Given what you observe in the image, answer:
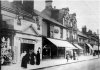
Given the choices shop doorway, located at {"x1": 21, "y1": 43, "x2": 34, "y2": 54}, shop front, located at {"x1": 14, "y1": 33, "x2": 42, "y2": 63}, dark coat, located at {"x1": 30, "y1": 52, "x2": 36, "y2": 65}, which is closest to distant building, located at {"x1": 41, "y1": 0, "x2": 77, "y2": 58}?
shop front, located at {"x1": 14, "y1": 33, "x2": 42, "y2": 63}

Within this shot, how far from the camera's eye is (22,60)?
6.12 meters

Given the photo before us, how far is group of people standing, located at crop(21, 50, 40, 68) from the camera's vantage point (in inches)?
242

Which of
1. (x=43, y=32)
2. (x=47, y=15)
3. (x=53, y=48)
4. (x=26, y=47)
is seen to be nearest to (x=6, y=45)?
(x=26, y=47)

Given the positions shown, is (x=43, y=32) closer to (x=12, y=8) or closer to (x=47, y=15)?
(x=47, y=15)

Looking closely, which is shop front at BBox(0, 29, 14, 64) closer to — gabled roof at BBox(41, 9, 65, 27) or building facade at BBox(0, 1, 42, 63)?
building facade at BBox(0, 1, 42, 63)

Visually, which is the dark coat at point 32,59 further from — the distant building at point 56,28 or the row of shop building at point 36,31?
the distant building at point 56,28

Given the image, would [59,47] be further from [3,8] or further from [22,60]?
[3,8]

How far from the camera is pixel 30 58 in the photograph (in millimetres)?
6695

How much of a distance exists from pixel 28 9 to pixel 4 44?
6.44 ft

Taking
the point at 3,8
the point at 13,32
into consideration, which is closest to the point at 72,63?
the point at 13,32

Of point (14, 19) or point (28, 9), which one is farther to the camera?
point (28, 9)

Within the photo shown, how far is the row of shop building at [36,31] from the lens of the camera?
5.52m

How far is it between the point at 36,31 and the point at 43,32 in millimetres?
793

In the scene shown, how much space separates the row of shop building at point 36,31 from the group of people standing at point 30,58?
0.16 m
